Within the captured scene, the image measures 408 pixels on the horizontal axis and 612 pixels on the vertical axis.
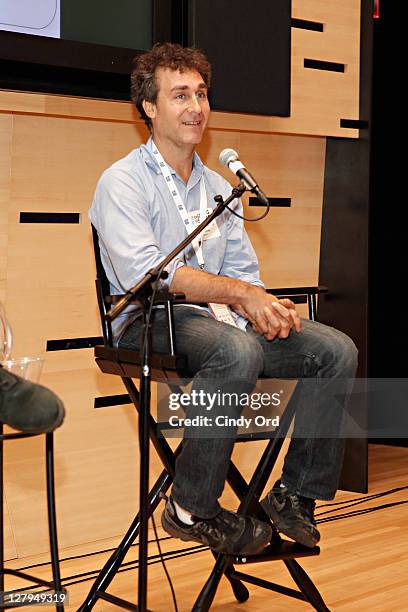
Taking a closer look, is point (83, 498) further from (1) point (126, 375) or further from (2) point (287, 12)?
(2) point (287, 12)

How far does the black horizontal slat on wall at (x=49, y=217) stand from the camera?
10.9ft

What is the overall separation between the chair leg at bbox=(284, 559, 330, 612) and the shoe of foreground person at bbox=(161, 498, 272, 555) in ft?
0.76

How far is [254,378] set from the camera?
253 cm

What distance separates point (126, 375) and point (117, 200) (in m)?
0.48

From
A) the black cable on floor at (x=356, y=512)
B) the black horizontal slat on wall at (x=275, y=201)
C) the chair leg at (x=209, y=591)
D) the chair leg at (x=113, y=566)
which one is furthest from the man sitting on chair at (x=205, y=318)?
the black cable on floor at (x=356, y=512)

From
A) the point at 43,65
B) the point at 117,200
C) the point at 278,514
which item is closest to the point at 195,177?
the point at 117,200

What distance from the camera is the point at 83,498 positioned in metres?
3.51

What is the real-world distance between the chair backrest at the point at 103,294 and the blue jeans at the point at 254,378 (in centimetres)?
7

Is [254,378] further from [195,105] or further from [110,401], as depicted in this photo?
[110,401]

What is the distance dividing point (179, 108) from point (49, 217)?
28.4 inches

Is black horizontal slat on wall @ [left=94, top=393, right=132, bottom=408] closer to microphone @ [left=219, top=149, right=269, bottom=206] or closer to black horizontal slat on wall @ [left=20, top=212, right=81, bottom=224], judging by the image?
black horizontal slat on wall @ [left=20, top=212, right=81, bottom=224]

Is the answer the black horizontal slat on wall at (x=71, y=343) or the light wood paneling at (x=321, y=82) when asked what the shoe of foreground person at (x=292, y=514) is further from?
the light wood paneling at (x=321, y=82)

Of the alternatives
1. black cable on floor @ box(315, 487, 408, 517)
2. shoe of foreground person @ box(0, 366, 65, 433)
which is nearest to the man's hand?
shoe of foreground person @ box(0, 366, 65, 433)

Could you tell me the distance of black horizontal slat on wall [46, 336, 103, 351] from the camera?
134 inches
